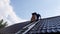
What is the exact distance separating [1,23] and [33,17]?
16886 mm

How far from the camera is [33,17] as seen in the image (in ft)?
55.8

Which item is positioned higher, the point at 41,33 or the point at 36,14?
the point at 36,14

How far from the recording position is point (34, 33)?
6469mm

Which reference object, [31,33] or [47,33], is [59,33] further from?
[31,33]

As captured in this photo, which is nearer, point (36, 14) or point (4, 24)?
point (36, 14)

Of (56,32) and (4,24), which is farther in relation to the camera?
(4,24)

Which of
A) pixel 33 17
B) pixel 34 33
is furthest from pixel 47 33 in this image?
pixel 33 17

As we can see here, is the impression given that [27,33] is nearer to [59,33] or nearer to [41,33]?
[41,33]

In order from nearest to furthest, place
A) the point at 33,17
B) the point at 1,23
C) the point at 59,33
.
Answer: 1. the point at 59,33
2. the point at 33,17
3. the point at 1,23

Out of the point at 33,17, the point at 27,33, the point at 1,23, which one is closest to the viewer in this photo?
the point at 27,33

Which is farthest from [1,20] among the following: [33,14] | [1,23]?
[33,14]

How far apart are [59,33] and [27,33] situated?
1605mm

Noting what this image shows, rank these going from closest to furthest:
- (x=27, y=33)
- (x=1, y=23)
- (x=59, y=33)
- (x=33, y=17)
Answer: (x=59, y=33), (x=27, y=33), (x=33, y=17), (x=1, y=23)

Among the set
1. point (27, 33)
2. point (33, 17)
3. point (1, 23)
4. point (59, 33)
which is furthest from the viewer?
point (1, 23)
